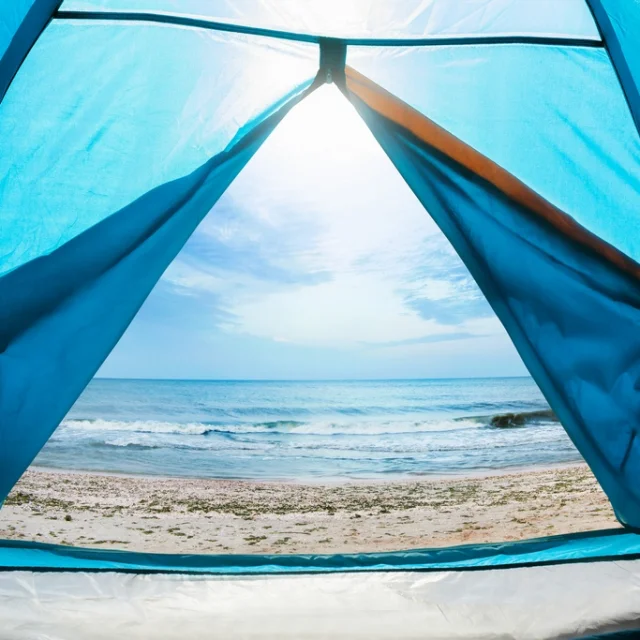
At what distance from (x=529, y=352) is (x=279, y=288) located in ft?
80.4

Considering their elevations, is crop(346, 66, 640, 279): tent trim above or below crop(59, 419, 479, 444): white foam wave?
below

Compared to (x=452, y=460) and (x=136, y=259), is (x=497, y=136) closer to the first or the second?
(x=136, y=259)

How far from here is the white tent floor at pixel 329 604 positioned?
1201 mm

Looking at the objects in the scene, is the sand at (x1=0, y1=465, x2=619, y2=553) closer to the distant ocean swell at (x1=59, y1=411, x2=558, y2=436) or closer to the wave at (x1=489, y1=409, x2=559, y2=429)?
the distant ocean swell at (x1=59, y1=411, x2=558, y2=436)

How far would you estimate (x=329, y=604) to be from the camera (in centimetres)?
134

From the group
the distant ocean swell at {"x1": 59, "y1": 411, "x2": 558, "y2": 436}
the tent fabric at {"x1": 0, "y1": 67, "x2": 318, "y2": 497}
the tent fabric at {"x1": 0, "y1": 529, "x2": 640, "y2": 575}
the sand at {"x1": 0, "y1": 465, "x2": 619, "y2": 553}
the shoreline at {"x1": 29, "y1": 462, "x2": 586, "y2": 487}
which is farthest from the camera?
the distant ocean swell at {"x1": 59, "y1": 411, "x2": 558, "y2": 436}

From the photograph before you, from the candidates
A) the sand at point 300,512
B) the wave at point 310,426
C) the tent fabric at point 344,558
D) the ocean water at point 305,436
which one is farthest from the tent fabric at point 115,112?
the wave at point 310,426

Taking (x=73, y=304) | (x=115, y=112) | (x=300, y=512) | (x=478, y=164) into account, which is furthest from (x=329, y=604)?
(x=300, y=512)

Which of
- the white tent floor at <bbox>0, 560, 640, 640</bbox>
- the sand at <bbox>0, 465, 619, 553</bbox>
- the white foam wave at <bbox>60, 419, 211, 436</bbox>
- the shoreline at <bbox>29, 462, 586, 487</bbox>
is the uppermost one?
the white foam wave at <bbox>60, 419, 211, 436</bbox>

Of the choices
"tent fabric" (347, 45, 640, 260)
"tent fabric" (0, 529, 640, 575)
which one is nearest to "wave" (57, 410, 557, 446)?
"tent fabric" (0, 529, 640, 575)

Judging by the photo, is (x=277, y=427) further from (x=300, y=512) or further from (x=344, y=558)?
(x=344, y=558)

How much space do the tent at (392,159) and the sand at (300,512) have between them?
7.09 ft

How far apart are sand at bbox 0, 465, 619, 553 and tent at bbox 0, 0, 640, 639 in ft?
7.09

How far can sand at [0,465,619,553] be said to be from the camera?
3827mm
